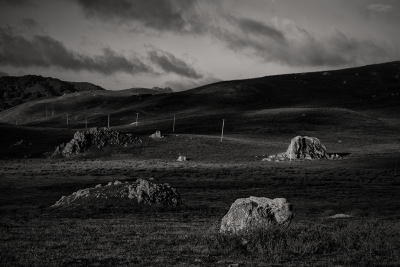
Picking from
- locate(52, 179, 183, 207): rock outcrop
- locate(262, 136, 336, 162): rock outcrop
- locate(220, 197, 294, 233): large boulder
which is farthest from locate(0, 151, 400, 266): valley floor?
locate(262, 136, 336, 162): rock outcrop

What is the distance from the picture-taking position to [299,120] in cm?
15600

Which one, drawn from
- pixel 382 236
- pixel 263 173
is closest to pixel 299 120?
pixel 263 173

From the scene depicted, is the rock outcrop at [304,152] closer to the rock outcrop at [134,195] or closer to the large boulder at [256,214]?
the rock outcrop at [134,195]

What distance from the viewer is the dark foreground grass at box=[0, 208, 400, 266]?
15.2 meters

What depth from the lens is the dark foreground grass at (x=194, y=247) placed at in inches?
600

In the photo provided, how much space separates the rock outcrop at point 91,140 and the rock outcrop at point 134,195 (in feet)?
230

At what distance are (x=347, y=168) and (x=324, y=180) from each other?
1479 centimetres

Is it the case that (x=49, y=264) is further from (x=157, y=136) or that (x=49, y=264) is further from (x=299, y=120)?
(x=299, y=120)

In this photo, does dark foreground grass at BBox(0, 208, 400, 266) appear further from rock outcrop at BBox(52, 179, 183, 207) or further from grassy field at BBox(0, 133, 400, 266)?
rock outcrop at BBox(52, 179, 183, 207)

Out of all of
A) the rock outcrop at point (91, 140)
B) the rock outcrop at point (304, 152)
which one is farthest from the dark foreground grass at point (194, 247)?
the rock outcrop at point (91, 140)

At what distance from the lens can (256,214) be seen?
67.2ft

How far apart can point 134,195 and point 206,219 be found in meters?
8.46

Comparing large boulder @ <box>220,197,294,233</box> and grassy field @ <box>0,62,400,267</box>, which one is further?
large boulder @ <box>220,197,294,233</box>

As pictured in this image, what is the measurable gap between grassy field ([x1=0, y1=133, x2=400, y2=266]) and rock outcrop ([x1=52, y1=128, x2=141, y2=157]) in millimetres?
24294
